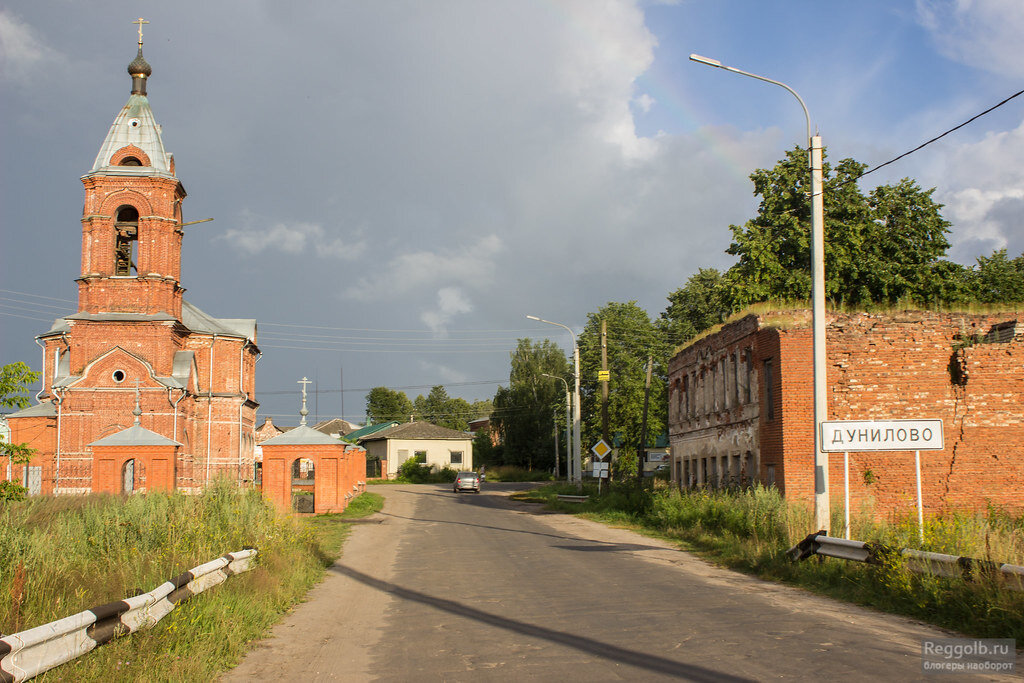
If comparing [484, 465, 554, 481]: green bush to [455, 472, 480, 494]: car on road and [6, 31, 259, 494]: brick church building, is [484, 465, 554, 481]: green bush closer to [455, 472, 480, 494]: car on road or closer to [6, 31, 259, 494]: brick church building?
[455, 472, 480, 494]: car on road

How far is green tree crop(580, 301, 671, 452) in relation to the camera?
6869cm

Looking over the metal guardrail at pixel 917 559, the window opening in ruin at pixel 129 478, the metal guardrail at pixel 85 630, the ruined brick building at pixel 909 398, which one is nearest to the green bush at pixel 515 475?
the window opening in ruin at pixel 129 478

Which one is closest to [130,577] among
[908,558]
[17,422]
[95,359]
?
[908,558]

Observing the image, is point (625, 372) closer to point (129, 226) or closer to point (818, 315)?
point (129, 226)

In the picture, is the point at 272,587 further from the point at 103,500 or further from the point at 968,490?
the point at 968,490

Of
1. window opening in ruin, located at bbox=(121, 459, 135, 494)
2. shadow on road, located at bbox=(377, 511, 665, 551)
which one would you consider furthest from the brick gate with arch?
window opening in ruin, located at bbox=(121, 459, 135, 494)

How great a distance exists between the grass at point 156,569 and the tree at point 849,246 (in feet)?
88.6

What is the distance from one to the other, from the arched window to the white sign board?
39541 mm

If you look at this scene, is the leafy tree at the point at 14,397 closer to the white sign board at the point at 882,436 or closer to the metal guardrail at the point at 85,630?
the metal guardrail at the point at 85,630

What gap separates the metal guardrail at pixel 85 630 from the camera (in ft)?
17.6

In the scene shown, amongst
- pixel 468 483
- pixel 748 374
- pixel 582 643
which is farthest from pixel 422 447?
pixel 582 643

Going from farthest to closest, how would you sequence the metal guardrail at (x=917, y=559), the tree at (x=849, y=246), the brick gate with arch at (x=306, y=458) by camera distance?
the tree at (x=849, y=246)
the brick gate with arch at (x=306, y=458)
the metal guardrail at (x=917, y=559)

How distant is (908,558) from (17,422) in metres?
46.2

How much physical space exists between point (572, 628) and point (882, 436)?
6.73m
